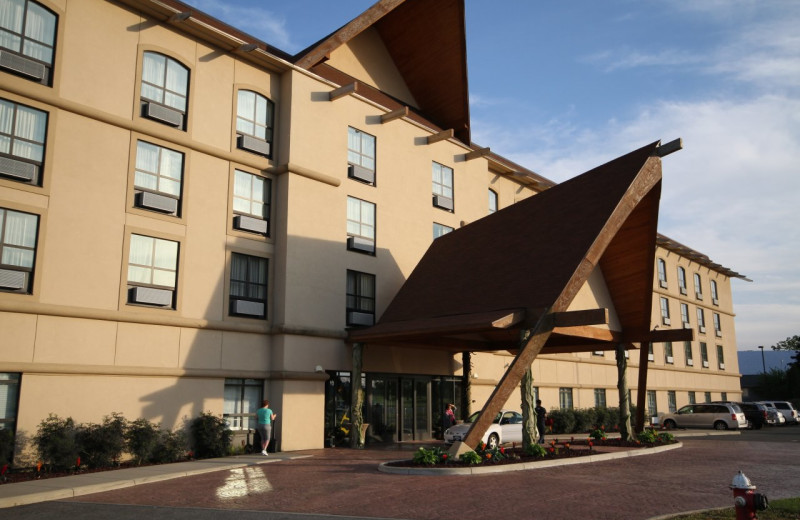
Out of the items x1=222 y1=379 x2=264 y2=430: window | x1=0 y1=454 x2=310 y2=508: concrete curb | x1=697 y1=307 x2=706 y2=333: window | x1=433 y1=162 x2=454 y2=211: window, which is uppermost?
x1=433 y1=162 x2=454 y2=211: window

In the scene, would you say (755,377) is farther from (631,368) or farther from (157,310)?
(157,310)

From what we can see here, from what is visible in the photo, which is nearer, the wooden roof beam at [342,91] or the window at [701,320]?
the wooden roof beam at [342,91]

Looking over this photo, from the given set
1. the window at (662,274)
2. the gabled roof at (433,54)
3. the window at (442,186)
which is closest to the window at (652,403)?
the window at (662,274)

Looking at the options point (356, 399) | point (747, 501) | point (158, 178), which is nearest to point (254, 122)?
point (158, 178)

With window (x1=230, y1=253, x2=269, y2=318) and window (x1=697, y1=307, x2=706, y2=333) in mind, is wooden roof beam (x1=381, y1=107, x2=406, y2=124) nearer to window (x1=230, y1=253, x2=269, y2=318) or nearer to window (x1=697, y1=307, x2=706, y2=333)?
window (x1=230, y1=253, x2=269, y2=318)

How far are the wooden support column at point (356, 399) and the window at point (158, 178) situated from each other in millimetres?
7824

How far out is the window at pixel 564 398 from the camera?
35781 millimetres

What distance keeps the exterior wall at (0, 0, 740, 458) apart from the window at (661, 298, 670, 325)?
22429 mm

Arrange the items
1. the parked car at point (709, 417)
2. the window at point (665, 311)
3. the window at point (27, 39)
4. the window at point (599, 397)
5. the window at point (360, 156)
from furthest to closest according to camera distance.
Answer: the window at point (665, 311)
the window at point (599, 397)
the parked car at point (709, 417)
the window at point (360, 156)
the window at point (27, 39)

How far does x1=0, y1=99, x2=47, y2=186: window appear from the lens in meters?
17.0

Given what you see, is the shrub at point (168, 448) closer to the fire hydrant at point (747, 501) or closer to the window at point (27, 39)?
the window at point (27, 39)

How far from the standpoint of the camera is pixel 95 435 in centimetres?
1678

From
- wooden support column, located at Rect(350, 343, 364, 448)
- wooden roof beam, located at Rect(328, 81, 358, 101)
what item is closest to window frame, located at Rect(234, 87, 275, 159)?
wooden roof beam, located at Rect(328, 81, 358, 101)

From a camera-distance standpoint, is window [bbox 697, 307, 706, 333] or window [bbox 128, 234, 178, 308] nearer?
window [bbox 128, 234, 178, 308]
